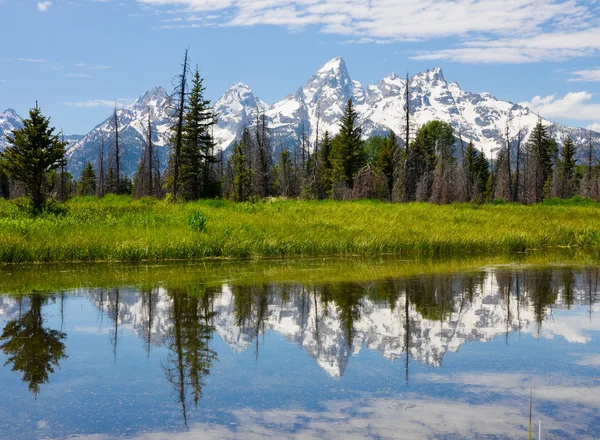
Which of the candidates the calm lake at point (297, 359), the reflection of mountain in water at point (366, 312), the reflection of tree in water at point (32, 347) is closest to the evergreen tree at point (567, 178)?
the reflection of mountain in water at point (366, 312)

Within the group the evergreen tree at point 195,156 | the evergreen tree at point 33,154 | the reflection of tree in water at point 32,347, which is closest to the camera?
the reflection of tree in water at point 32,347

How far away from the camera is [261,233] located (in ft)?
68.2

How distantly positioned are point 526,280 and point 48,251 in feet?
44.1

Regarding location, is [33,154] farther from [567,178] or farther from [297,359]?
[567,178]

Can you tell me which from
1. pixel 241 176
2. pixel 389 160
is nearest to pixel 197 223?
pixel 241 176

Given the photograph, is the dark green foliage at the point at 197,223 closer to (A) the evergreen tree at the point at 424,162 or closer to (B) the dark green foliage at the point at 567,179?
(A) the evergreen tree at the point at 424,162

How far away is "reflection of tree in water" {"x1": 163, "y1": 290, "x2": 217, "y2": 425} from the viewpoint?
6953mm

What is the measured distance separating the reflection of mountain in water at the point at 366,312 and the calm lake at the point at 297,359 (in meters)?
0.05

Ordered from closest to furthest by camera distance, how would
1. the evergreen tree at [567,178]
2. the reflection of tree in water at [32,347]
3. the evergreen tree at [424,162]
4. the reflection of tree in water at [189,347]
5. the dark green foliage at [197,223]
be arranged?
the reflection of tree in water at [189,347] < the reflection of tree in water at [32,347] < the dark green foliage at [197,223] < the evergreen tree at [424,162] < the evergreen tree at [567,178]

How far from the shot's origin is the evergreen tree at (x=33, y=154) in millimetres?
26312

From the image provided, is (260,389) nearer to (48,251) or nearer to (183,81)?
(48,251)

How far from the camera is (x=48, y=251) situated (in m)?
17.9

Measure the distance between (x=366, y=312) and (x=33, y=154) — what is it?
20917mm

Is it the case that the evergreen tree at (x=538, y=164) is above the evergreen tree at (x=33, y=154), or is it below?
above
